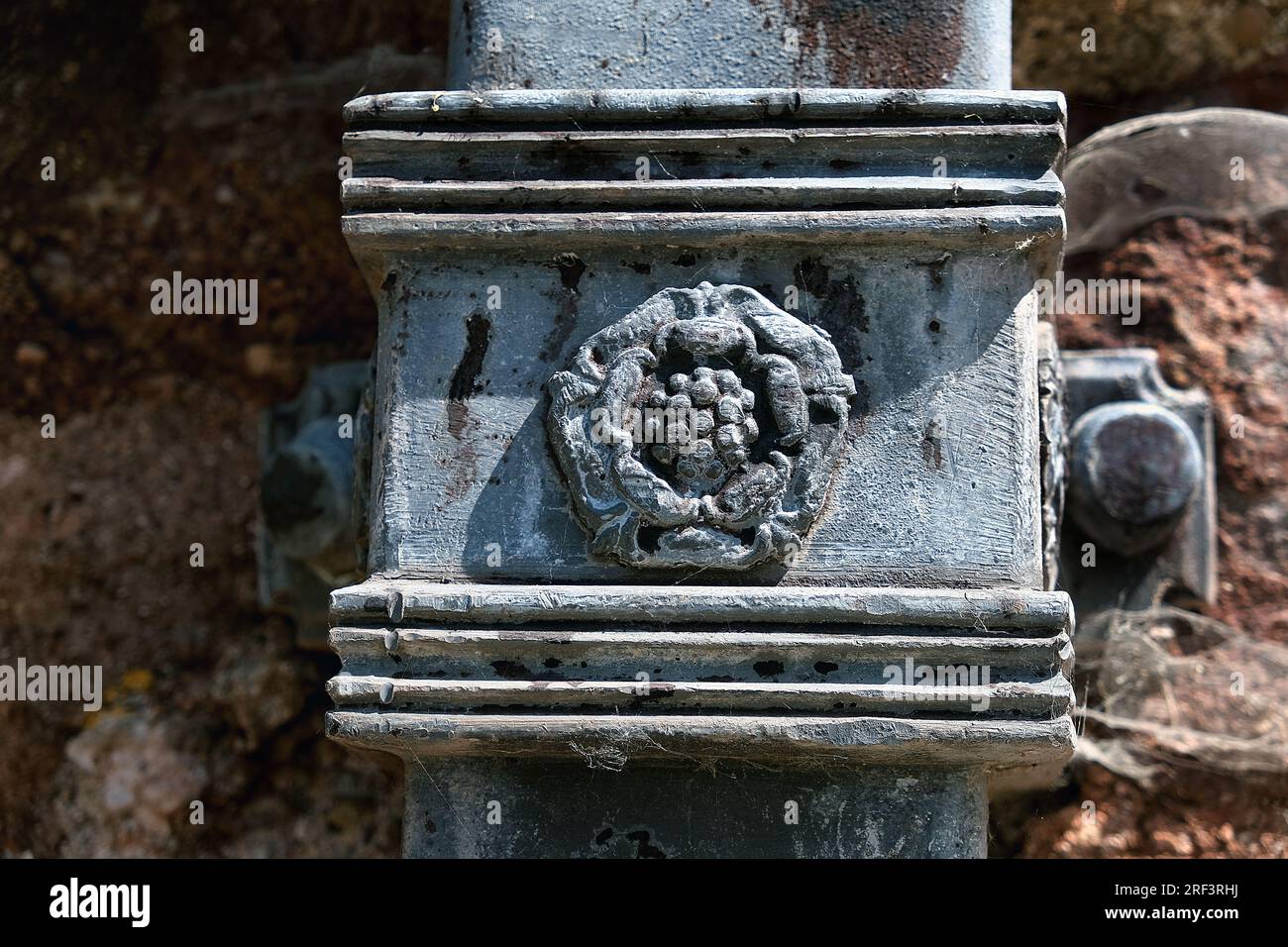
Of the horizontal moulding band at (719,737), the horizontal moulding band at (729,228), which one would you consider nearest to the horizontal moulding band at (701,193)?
the horizontal moulding band at (729,228)

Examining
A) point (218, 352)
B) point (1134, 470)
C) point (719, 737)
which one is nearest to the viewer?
point (719, 737)

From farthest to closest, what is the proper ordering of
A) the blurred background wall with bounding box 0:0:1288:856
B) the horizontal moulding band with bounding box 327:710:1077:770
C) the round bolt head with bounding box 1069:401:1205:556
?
the blurred background wall with bounding box 0:0:1288:856, the round bolt head with bounding box 1069:401:1205:556, the horizontal moulding band with bounding box 327:710:1077:770

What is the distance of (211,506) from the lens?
7.60 ft

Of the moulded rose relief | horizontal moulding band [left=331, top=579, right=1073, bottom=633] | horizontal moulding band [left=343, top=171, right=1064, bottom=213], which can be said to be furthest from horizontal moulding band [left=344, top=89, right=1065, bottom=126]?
horizontal moulding band [left=331, top=579, right=1073, bottom=633]

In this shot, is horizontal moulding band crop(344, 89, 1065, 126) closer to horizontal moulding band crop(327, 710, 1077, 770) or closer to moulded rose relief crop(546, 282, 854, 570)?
moulded rose relief crop(546, 282, 854, 570)

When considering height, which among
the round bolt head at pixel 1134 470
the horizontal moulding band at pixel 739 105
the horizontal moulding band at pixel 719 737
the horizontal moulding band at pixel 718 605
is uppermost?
the horizontal moulding band at pixel 739 105

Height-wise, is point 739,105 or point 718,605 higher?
point 739,105

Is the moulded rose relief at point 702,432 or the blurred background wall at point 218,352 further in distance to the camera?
the blurred background wall at point 218,352

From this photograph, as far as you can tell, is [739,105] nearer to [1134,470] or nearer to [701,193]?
[701,193]

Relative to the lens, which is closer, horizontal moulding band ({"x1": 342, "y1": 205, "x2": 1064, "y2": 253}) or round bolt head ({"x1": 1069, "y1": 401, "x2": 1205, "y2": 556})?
horizontal moulding band ({"x1": 342, "y1": 205, "x2": 1064, "y2": 253})

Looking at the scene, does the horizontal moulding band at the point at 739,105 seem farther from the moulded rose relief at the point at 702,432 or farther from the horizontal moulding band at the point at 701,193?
the moulded rose relief at the point at 702,432

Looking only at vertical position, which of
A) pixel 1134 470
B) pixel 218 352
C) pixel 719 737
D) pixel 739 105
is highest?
pixel 739 105

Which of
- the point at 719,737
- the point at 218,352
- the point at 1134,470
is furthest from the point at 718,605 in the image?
the point at 218,352
